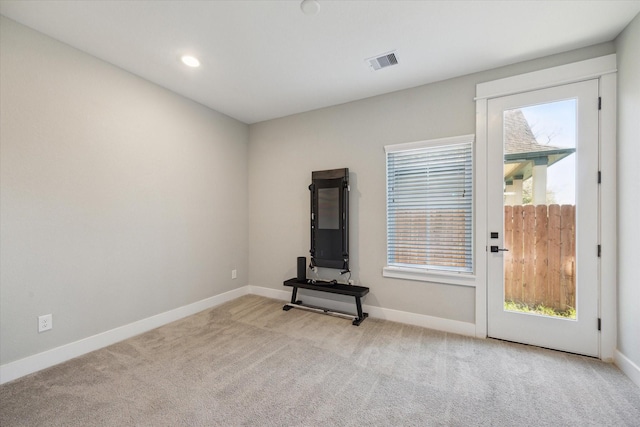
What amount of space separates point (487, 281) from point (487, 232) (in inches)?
19.7

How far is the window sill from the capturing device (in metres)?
2.73

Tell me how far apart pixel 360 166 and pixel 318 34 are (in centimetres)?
157

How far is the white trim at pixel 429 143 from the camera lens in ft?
9.02

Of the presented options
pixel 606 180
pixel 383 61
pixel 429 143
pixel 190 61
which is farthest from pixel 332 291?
pixel 190 61

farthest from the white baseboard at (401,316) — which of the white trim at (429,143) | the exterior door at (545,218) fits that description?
the white trim at (429,143)

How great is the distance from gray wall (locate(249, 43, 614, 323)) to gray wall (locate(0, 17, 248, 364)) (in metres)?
0.79

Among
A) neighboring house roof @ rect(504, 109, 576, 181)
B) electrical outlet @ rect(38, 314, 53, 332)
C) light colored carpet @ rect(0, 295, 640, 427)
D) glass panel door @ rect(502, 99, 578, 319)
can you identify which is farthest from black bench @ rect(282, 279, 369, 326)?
electrical outlet @ rect(38, 314, 53, 332)

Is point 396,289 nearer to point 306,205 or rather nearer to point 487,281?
point 487,281

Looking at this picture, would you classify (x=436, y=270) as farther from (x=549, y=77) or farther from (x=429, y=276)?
(x=549, y=77)

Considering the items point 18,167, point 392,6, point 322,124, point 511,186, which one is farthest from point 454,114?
point 18,167

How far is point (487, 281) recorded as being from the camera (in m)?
2.65

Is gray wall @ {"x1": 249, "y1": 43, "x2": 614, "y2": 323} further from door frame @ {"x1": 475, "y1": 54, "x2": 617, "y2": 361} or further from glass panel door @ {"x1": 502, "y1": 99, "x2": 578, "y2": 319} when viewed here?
glass panel door @ {"x1": 502, "y1": 99, "x2": 578, "y2": 319}

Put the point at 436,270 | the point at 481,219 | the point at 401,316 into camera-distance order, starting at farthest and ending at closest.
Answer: the point at 401,316 → the point at 436,270 → the point at 481,219

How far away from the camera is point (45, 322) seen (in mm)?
2166
